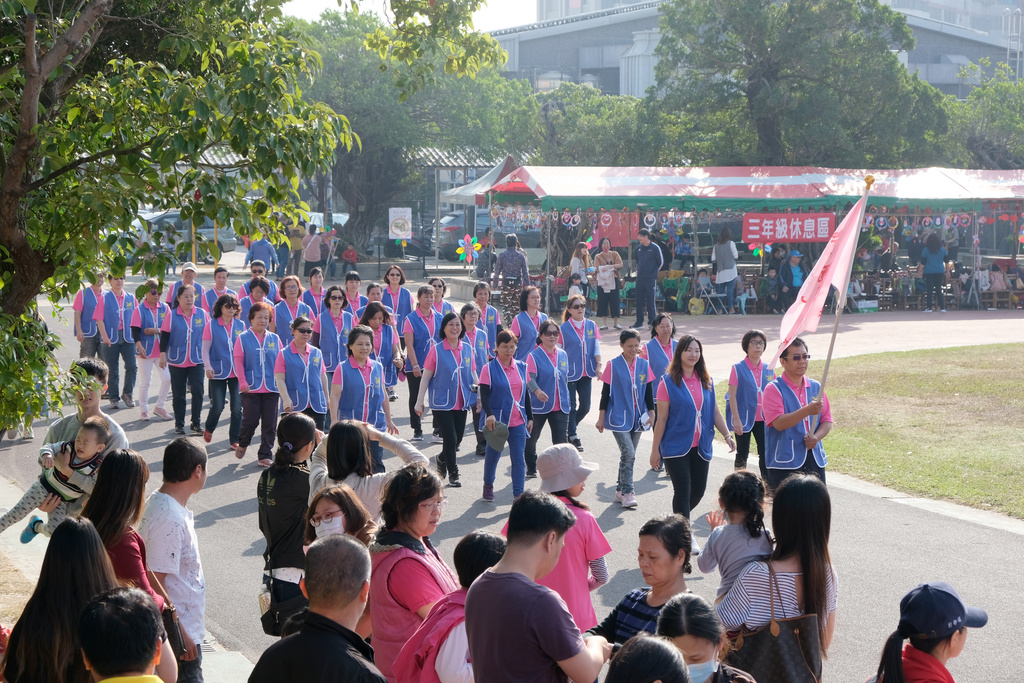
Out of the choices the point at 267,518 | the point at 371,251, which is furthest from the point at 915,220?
the point at 267,518

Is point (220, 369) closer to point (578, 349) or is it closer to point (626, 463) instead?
point (578, 349)

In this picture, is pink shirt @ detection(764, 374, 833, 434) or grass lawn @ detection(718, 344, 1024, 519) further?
grass lawn @ detection(718, 344, 1024, 519)

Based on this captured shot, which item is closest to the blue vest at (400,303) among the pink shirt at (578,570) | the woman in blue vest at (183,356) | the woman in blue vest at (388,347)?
the woman in blue vest at (388,347)

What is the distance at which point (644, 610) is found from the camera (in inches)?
159

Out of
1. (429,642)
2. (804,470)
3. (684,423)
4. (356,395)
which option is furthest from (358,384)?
(429,642)

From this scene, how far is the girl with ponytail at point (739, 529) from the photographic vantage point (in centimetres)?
467

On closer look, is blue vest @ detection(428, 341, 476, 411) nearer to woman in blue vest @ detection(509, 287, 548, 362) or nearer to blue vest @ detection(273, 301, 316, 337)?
woman in blue vest @ detection(509, 287, 548, 362)

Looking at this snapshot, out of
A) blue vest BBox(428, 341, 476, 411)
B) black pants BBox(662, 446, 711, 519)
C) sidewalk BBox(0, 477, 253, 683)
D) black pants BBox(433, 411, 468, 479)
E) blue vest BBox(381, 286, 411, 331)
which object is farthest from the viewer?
blue vest BBox(381, 286, 411, 331)

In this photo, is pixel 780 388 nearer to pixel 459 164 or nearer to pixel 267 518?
pixel 267 518

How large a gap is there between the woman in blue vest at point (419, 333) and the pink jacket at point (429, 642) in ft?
29.4

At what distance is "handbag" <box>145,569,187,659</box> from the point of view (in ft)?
14.2

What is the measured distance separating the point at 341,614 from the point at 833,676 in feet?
12.0

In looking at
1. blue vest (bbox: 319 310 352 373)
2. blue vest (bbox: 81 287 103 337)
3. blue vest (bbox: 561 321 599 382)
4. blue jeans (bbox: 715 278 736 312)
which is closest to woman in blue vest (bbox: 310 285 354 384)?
blue vest (bbox: 319 310 352 373)

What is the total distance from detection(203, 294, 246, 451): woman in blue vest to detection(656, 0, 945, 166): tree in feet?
64.2
